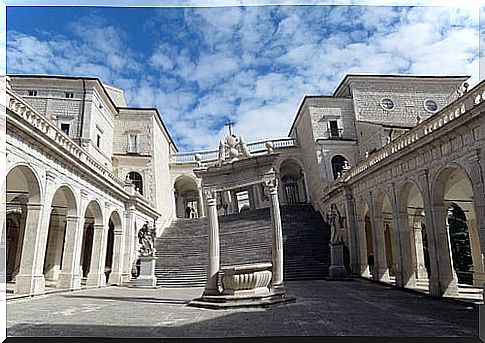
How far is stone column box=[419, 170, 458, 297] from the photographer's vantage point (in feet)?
38.5

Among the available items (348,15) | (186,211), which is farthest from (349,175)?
(186,211)

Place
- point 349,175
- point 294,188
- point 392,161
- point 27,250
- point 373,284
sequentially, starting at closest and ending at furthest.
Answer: point 27,250, point 392,161, point 373,284, point 349,175, point 294,188

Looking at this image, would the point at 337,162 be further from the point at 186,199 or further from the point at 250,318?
the point at 250,318

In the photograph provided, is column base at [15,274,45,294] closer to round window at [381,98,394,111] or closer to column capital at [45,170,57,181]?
column capital at [45,170,57,181]

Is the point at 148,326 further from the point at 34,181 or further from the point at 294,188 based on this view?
the point at 294,188

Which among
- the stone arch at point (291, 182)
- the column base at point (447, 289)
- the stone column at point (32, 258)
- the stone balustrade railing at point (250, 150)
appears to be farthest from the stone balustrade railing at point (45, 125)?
the stone arch at point (291, 182)

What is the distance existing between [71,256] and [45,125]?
5.44 meters

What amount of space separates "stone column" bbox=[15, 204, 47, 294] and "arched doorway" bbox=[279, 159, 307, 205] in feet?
79.3

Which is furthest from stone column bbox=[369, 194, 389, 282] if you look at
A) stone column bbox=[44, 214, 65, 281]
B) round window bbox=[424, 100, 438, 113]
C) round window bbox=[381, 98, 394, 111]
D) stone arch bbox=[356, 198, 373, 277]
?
round window bbox=[424, 100, 438, 113]

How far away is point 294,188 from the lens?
3703cm

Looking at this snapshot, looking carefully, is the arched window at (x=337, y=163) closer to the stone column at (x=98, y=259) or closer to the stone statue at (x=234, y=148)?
the stone column at (x=98, y=259)

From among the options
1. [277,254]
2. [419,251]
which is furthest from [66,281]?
[419,251]

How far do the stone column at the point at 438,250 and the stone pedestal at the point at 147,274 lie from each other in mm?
11428

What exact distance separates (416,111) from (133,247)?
75.6 feet
